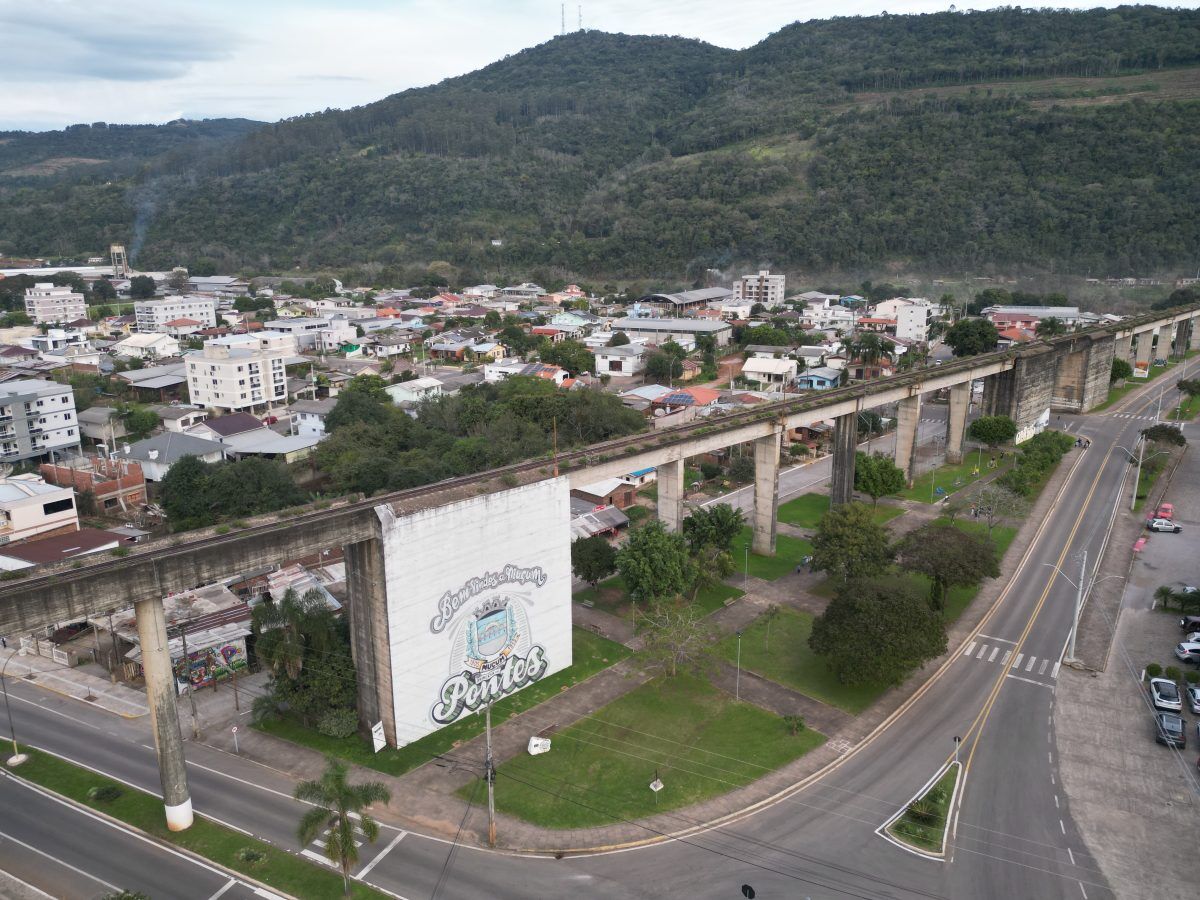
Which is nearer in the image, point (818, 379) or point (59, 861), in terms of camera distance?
point (59, 861)

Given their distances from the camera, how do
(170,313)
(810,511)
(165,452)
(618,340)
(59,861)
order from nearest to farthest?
(59,861) < (810,511) < (165,452) < (618,340) < (170,313)

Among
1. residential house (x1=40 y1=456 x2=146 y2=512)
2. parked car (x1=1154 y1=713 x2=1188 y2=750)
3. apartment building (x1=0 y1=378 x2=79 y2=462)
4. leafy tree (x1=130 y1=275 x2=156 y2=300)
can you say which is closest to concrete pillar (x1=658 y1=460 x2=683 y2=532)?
parked car (x1=1154 y1=713 x2=1188 y2=750)

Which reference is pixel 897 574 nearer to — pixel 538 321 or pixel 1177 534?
pixel 1177 534

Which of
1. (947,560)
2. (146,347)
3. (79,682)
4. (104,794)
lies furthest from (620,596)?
(146,347)

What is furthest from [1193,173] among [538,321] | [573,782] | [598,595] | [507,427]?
[573,782]

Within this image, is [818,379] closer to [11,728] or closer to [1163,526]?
[1163,526]

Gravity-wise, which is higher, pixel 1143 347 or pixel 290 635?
pixel 1143 347
